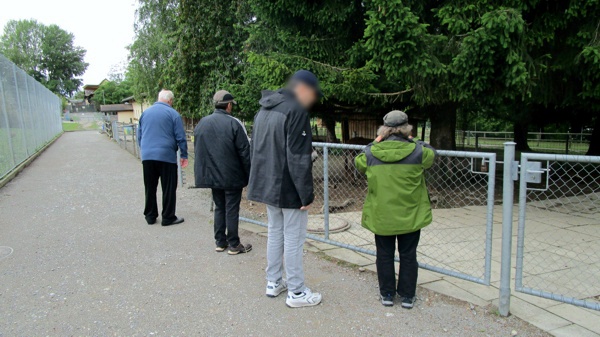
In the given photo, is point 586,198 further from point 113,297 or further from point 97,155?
point 97,155

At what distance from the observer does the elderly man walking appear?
5480 millimetres

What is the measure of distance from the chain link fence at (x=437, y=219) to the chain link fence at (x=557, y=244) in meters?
0.26

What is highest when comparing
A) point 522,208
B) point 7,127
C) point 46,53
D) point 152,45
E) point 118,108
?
point 46,53

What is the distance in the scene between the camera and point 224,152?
441cm

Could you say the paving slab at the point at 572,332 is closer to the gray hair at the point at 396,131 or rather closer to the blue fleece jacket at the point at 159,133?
the gray hair at the point at 396,131

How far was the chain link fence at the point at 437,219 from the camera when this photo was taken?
350 cm

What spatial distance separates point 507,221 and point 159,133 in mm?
4252

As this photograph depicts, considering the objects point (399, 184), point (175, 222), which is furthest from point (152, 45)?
point (399, 184)

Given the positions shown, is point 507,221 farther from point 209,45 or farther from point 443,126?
point 209,45

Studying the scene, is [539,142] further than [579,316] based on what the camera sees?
Yes

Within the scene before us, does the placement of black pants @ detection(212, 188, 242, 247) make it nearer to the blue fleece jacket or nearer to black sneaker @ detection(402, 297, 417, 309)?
the blue fleece jacket

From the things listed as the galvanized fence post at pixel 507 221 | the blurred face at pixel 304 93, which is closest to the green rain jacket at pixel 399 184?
the galvanized fence post at pixel 507 221

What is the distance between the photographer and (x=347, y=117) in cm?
1049

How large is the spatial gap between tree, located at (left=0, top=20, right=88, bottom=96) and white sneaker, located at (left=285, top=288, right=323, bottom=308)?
100296 millimetres
